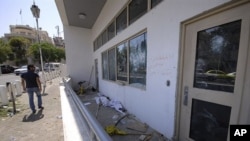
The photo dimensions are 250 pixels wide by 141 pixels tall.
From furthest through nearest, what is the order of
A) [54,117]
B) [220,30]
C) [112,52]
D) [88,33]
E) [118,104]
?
1. [88,33]
2. [112,52]
3. [118,104]
4. [54,117]
5. [220,30]

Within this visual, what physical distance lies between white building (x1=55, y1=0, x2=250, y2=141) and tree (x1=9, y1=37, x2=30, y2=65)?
108 ft

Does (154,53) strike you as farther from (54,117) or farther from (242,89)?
(54,117)

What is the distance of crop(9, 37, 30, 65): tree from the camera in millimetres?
28078

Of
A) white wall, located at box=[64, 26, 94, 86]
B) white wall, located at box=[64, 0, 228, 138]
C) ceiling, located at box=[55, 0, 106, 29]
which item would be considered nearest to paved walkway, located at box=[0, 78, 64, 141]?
white wall, located at box=[64, 0, 228, 138]

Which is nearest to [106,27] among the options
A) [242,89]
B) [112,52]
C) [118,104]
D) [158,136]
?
[112,52]

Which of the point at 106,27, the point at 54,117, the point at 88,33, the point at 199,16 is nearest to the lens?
the point at 199,16

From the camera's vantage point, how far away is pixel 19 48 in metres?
29.0

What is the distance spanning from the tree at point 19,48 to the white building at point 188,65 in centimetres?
3292

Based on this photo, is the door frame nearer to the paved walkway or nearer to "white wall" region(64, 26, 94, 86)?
the paved walkway

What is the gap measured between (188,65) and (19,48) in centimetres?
3594

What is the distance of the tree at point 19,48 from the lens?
28078mm

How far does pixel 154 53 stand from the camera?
9.71 feet

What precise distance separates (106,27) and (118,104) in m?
3.63

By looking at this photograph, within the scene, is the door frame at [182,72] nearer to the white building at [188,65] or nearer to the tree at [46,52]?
the white building at [188,65]
